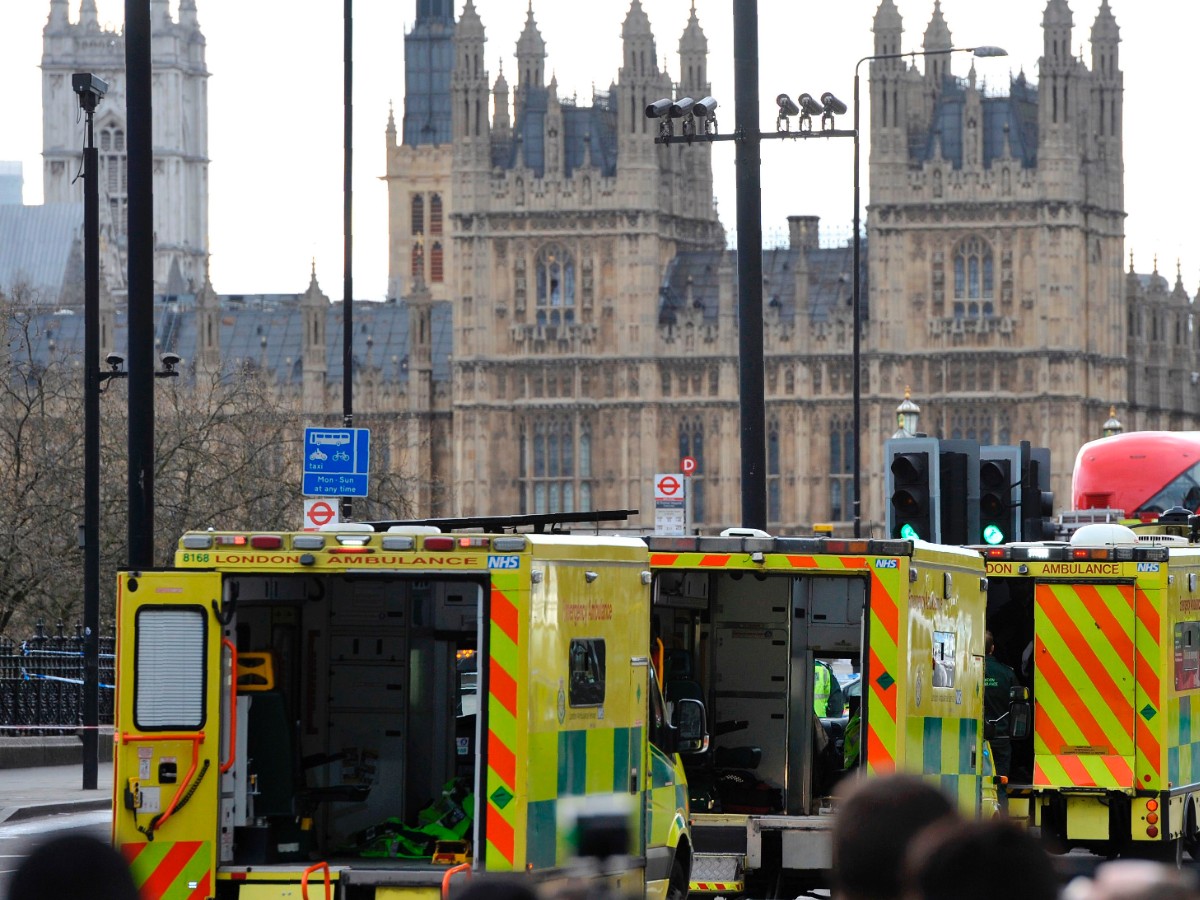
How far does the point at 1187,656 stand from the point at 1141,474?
56.5ft

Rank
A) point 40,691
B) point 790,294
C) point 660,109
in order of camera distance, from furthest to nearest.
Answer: point 790,294 < point 40,691 < point 660,109

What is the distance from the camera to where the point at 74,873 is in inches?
259

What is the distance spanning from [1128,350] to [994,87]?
9.76 meters

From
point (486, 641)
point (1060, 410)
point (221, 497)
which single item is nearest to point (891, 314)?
point (1060, 410)

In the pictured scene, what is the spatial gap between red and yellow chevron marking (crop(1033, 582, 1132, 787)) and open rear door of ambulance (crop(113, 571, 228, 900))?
7.22m

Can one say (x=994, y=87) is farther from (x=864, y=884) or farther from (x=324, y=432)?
(x=864, y=884)

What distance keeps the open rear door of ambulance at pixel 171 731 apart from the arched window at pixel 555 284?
3007 inches

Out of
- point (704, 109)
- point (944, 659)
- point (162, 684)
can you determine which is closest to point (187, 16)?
point (704, 109)

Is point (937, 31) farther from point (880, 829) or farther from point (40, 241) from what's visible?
point (880, 829)

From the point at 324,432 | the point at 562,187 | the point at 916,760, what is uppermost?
the point at 562,187

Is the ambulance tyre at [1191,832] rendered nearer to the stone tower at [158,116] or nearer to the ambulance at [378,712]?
the ambulance at [378,712]

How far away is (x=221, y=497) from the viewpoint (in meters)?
41.3

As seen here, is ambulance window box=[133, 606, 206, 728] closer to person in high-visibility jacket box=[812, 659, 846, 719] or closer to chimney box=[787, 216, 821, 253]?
person in high-visibility jacket box=[812, 659, 846, 719]

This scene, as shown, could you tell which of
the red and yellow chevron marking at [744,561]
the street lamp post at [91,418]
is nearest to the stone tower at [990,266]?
the street lamp post at [91,418]
